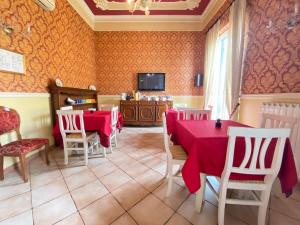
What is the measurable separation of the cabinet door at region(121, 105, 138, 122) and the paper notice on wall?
296cm

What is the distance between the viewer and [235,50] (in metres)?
3.05

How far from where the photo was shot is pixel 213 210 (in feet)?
4.76

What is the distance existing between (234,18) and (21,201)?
4368 mm

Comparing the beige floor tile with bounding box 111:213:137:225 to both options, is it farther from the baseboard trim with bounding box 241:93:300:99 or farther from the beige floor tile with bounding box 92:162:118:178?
the baseboard trim with bounding box 241:93:300:99

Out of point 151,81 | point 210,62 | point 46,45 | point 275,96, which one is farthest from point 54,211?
point 210,62

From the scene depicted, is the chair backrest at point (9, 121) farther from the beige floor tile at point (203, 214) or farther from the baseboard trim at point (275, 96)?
the baseboard trim at point (275, 96)

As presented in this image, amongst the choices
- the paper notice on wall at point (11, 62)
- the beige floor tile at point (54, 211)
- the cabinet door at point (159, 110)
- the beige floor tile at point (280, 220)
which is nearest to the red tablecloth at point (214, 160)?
the beige floor tile at point (280, 220)

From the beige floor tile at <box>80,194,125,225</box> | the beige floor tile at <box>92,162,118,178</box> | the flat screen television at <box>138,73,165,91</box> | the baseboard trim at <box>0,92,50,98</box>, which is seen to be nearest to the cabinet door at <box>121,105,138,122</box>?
the flat screen television at <box>138,73,165,91</box>

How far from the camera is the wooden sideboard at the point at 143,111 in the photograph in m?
5.05

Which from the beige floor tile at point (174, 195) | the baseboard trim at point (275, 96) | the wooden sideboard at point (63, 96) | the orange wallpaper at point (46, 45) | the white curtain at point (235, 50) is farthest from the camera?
the wooden sideboard at point (63, 96)

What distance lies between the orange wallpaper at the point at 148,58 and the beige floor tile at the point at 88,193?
13.4 ft

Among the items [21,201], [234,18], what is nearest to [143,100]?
[234,18]

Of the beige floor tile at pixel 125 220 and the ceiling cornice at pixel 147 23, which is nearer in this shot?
the beige floor tile at pixel 125 220

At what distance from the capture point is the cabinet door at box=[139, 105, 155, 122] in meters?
5.06
